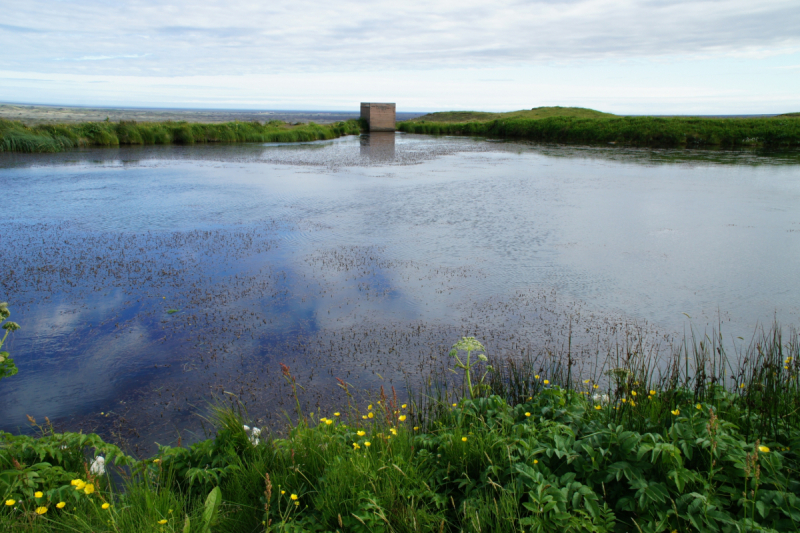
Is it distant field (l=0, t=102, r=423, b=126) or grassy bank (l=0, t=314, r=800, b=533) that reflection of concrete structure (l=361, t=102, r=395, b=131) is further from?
grassy bank (l=0, t=314, r=800, b=533)

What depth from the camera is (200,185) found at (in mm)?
11773

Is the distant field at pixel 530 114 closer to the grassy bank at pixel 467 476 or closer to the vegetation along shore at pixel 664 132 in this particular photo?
the vegetation along shore at pixel 664 132

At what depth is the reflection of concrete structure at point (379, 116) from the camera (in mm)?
38531

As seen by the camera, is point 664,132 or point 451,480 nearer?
point 451,480

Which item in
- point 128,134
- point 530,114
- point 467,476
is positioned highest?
point 530,114

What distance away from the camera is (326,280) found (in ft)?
18.4

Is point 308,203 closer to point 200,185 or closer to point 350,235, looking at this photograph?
point 350,235

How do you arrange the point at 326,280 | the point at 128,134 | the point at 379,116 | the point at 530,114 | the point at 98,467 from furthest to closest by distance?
the point at 530,114, the point at 379,116, the point at 128,134, the point at 326,280, the point at 98,467

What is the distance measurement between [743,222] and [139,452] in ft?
30.7

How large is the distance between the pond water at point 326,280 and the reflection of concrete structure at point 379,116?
28401 millimetres

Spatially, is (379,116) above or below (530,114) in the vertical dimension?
below

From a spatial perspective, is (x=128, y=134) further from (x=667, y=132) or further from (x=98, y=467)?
(x=667, y=132)

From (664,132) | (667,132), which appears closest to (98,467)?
(667,132)

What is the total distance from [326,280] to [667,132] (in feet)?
82.6
